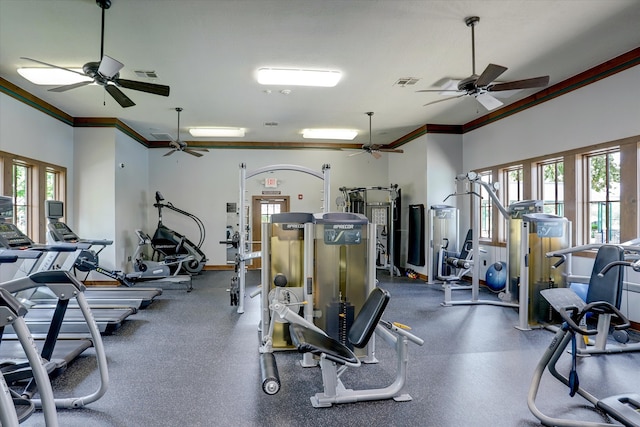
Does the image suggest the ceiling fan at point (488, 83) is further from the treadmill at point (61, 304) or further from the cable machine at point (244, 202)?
the treadmill at point (61, 304)

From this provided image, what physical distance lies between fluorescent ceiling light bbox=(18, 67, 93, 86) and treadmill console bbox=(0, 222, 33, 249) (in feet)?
6.13

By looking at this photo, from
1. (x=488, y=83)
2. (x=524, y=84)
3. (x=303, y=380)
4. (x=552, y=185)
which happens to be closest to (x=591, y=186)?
(x=552, y=185)

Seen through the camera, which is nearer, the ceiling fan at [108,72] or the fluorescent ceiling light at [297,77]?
the ceiling fan at [108,72]

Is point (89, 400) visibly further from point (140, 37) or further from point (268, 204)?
point (268, 204)

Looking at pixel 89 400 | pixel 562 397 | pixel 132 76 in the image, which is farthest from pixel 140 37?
pixel 562 397

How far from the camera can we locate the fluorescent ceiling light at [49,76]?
4.40 meters

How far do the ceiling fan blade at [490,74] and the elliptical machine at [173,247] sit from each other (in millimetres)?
6310

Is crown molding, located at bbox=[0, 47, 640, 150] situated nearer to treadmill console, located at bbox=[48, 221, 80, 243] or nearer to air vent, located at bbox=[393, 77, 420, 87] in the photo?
treadmill console, located at bbox=[48, 221, 80, 243]

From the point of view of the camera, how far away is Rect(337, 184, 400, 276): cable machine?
8164 millimetres

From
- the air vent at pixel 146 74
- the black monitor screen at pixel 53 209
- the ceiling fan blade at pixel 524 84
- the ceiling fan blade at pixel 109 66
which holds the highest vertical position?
the air vent at pixel 146 74

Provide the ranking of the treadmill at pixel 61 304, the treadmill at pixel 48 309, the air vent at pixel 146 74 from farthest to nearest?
the air vent at pixel 146 74 → the treadmill at pixel 48 309 → the treadmill at pixel 61 304

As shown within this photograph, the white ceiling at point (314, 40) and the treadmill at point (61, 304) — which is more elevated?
the white ceiling at point (314, 40)

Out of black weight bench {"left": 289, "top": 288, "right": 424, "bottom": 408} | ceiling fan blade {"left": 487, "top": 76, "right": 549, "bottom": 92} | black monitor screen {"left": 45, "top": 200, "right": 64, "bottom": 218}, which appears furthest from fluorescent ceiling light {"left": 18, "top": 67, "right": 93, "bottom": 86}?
ceiling fan blade {"left": 487, "top": 76, "right": 549, "bottom": 92}

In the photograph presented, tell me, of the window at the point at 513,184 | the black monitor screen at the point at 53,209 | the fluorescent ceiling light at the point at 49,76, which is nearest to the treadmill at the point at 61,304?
the black monitor screen at the point at 53,209
